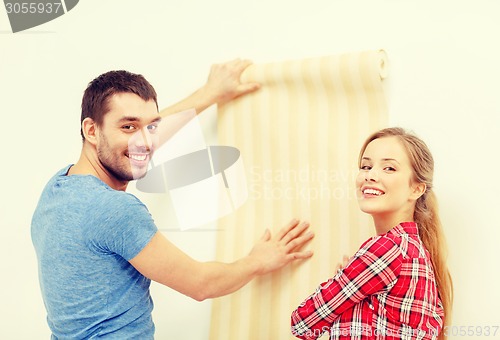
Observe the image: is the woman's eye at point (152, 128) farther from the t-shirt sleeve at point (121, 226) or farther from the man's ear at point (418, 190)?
the man's ear at point (418, 190)

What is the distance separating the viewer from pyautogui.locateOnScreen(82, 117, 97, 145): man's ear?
5.65 ft

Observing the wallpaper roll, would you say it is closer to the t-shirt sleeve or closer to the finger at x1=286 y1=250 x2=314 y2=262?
the finger at x1=286 y1=250 x2=314 y2=262

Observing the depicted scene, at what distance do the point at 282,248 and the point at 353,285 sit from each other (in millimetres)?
375

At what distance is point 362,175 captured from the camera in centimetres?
155

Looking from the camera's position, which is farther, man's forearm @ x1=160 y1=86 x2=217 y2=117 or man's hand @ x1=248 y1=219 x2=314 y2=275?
man's forearm @ x1=160 y1=86 x2=217 y2=117

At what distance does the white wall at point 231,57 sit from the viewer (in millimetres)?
1623

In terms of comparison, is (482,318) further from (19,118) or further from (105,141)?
(19,118)

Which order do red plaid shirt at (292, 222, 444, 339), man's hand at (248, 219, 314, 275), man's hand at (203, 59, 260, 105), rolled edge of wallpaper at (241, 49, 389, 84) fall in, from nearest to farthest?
red plaid shirt at (292, 222, 444, 339) → rolled edge of wallpaper at (241, 49, 389, 84) → man's hand at (248, 219, 314, 275) → man's hand at (203, 59, 260, 105)

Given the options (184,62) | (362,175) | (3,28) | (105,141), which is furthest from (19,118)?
(362,175)

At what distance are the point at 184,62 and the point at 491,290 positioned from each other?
47.3 inches

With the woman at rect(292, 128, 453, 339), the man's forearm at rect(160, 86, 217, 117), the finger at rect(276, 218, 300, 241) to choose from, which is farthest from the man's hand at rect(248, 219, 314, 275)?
the man's forearm at rect(160, 86, 217, 117)
